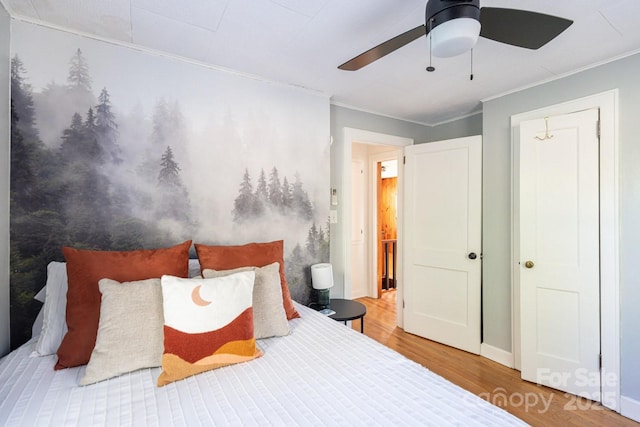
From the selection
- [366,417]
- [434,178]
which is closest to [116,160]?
[366,417]

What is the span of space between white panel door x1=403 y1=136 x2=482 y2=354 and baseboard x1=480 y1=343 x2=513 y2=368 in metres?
0.06

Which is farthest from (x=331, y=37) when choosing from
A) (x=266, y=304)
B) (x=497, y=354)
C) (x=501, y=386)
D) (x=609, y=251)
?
(x=497, y=354)

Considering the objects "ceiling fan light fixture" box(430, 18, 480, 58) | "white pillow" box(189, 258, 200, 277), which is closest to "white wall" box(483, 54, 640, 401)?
"ceiling fan light fixture" box(430, 18, 480, 58)

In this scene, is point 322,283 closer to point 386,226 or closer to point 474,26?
point 474,26

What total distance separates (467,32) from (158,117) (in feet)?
6.00

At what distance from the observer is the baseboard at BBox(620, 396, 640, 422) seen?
1.91m

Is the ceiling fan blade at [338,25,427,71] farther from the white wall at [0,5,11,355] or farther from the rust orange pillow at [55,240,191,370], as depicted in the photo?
the white wall at [0,5,11,355]

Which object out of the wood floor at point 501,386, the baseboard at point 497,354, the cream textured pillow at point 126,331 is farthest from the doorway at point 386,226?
the cream textured pillow at point 126,331

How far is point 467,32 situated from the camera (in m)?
1.11

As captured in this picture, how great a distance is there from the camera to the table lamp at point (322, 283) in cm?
244

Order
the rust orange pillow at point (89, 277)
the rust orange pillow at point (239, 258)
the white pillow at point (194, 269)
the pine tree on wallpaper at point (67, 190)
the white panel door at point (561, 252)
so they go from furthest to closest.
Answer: the white panel door at point (561, 252)
the white pillow at point (194, 269)
the rust orange pillow at point (239, 258)
the pine tree on wallpaper at point (67, 190)
the rust orange pillow at point (89, 277)

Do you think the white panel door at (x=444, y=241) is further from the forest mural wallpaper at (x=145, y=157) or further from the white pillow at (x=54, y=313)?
the white pillow at (x=54, y=313)

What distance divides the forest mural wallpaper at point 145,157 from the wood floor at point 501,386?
4.37 ft

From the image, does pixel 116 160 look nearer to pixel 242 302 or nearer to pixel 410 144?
pixel 242 302
